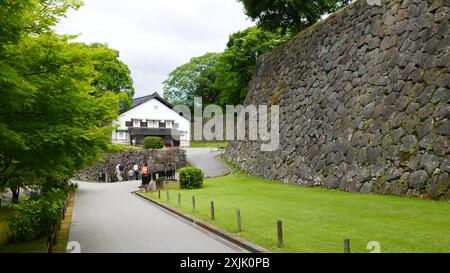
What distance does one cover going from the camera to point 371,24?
19266 mm

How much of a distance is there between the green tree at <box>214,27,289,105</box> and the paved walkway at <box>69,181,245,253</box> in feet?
84.3

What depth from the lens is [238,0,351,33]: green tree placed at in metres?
29.4

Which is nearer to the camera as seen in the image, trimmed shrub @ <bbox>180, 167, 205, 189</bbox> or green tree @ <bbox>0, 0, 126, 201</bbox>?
green tree @ <bbox>0, 0, 126, 201</bbox>

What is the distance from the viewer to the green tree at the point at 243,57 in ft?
128

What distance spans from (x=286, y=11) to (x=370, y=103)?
15.1m

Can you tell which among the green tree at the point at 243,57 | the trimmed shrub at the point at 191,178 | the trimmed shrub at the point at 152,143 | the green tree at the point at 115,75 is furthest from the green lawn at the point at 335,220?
the green tree at the point at 115,75

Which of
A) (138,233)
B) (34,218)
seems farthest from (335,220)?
(34,218)

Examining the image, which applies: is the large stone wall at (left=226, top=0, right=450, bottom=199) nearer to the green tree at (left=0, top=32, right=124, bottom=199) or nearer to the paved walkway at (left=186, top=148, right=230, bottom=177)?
the paved walkway at (left=186, top=148, right=230, bottom=177)

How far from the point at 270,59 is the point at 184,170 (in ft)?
41.4

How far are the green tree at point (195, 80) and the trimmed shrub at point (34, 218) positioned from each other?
57.2 m

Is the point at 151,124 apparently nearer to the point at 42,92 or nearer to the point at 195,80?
the point at 195,80

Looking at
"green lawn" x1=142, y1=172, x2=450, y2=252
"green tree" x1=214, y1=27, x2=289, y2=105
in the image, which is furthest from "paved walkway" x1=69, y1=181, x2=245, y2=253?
"green tree" x1=214, y1=27, x2=289, y2=105

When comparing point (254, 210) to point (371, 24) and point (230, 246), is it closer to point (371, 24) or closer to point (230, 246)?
point (230, 246)

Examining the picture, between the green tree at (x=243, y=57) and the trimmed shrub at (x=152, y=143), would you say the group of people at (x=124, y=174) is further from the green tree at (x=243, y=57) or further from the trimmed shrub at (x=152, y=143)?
the green tree at (x=243, y=57)
